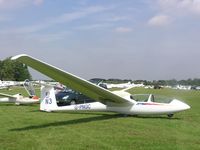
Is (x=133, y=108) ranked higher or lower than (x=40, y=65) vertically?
lower

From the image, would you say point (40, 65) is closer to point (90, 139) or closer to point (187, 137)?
point (90, 139)

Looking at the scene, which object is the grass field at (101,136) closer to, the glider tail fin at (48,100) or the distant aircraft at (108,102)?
the distant aircraft at (108,102)

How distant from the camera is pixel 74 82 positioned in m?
13.4

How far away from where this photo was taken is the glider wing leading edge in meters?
10.4

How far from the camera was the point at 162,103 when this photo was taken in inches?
591

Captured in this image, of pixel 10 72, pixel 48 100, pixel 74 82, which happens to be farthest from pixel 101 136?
pixel 10 72

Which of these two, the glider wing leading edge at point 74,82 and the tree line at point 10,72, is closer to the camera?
the glider wing leading edge at point 74,82

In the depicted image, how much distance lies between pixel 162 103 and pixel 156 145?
21.4ft

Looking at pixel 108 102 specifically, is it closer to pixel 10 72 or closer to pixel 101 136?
pixel 101 136

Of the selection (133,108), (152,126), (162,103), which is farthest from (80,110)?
(152,126)

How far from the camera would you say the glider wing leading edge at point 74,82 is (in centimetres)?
1042

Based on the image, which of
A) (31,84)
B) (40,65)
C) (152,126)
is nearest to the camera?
(40,65)

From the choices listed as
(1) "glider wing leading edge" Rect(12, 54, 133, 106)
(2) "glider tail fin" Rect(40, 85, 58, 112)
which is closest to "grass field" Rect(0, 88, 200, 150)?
(1) "glider wing leading edge" Rect(12, 54, 133, 106)

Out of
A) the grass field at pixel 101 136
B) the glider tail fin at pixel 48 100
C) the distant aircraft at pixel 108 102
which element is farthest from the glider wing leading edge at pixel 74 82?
the glider tail fin at pixel 48 100
